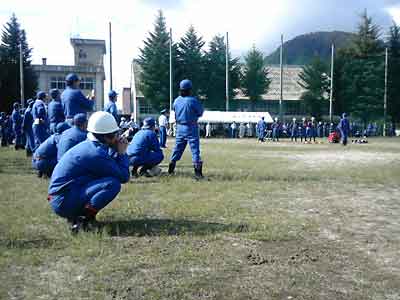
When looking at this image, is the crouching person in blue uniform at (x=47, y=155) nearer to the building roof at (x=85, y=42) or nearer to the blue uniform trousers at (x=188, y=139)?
the blue uniform trousers at (x=188, y=139)

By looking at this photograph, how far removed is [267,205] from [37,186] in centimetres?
454

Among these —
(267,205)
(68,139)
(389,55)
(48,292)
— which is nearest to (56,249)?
(48,292)

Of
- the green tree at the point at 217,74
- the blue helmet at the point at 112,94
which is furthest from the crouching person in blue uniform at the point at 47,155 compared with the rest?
the green tree at the point at 217,74

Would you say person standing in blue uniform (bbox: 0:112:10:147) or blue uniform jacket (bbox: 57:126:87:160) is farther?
person standing in blue uniform (bbox: 0:112:10:147)

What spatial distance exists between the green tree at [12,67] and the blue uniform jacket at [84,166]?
4881cm

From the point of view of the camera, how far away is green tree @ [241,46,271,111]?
59.0 meters

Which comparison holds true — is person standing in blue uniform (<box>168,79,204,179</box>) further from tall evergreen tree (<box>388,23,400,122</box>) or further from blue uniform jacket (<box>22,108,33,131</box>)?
tall evergreen tree (<box>388,23,400,122</box>)

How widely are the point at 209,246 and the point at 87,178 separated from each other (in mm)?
1568

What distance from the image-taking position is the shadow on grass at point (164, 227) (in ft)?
17.2

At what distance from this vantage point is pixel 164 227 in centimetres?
553

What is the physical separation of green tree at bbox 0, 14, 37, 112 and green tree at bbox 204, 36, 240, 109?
20439 mm

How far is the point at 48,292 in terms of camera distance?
3.51 metres

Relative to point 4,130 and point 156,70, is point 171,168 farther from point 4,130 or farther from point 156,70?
point 156,70

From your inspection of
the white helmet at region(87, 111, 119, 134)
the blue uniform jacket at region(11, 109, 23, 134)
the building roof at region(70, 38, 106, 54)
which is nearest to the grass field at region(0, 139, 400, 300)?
the white helmet at region(87, 111, 119, 134)
